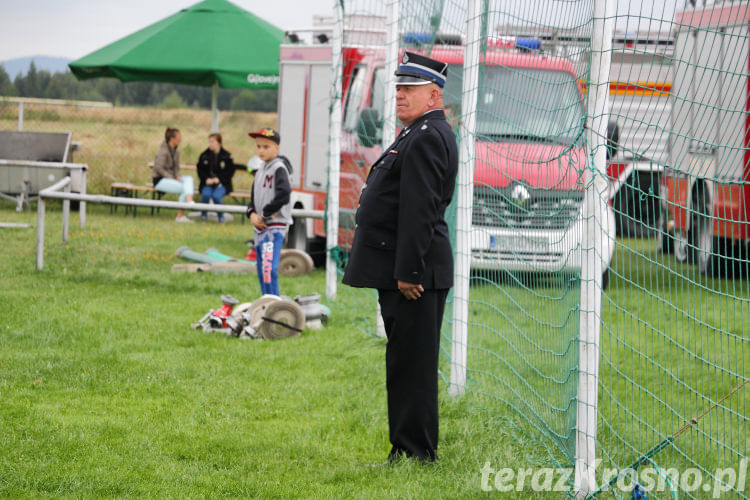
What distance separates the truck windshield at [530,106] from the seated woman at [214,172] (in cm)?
1197

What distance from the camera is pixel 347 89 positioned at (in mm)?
10891

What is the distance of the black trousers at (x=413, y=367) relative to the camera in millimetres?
4297

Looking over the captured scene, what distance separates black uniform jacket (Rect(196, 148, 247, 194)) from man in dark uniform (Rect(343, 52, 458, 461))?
47.0ft

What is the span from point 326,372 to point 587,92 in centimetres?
332

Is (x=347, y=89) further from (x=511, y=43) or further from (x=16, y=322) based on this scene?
(x=511, y=43)

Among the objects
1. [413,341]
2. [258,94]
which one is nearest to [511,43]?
[413,341]

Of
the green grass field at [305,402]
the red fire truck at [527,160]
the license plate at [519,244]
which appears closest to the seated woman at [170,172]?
the red fire truck at [527,160]

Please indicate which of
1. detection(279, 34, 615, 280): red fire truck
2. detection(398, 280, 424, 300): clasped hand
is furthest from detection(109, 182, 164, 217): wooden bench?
detection(398, 280, 424, 300): clasped hand

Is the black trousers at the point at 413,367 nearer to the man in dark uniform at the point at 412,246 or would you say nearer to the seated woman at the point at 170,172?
the man in dark uniform at the point at 412,246

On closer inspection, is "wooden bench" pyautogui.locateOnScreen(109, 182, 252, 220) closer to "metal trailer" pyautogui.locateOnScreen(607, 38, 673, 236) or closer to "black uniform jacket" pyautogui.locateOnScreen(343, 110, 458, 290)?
"metal trailer" pyautogui.locateOnScreen(607, 38, 673, 236)

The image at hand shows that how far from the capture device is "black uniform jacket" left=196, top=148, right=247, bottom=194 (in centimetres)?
1827

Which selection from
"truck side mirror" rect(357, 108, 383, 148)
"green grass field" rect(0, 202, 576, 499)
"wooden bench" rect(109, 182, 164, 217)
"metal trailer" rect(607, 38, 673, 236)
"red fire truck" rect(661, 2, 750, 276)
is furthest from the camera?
"wooden bench" rect(109, 182, 164, 217)

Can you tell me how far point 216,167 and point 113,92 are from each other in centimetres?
2353

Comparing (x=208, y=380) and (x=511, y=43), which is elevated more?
(x=511, y=43)
